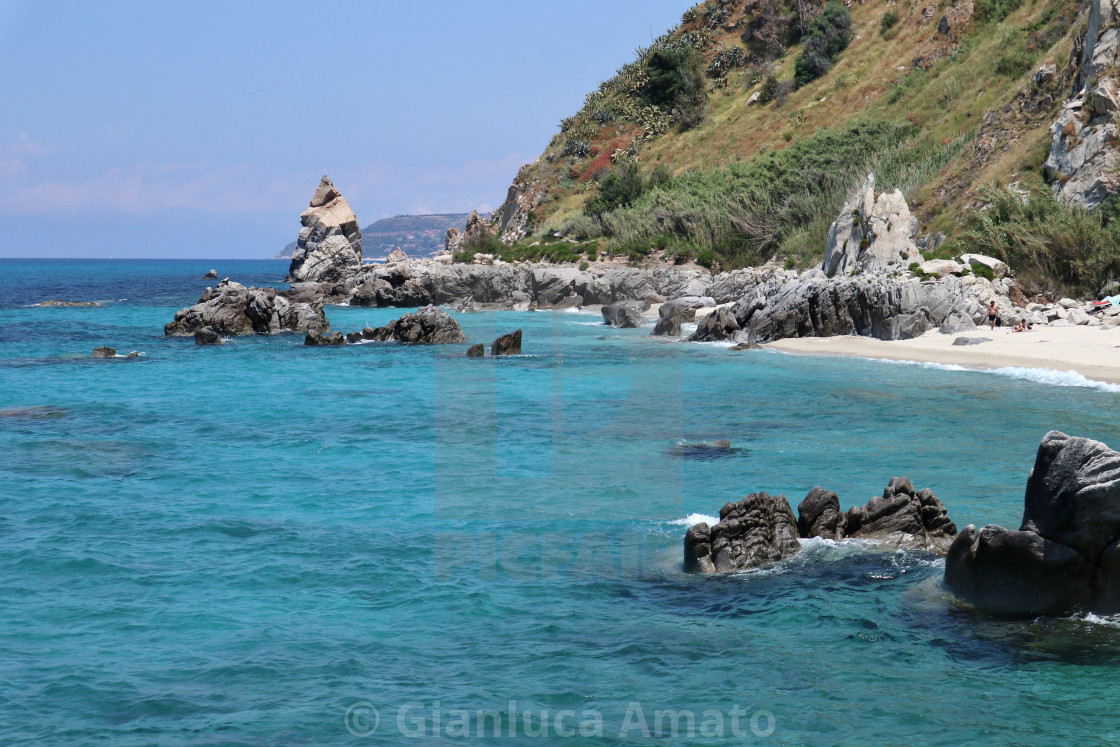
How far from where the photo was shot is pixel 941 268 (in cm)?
3331

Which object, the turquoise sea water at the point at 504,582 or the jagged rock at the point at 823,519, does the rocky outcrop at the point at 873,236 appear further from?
the jagged rock at the point at 823,519

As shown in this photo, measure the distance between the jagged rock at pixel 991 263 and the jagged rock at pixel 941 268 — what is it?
58 centimetres

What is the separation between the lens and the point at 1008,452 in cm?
1658

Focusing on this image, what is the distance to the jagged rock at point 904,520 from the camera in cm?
1142

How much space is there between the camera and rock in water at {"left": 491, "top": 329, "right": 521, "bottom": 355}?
113 feet

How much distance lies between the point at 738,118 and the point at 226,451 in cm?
6649

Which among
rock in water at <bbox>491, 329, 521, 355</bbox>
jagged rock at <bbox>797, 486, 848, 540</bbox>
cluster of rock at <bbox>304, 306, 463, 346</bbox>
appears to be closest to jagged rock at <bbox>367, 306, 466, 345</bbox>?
cluster of rock at <bbox>304, 306, 463, 346</bbox>

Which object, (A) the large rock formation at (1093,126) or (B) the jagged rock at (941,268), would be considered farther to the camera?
(A) the large rock formation at (1093,126)

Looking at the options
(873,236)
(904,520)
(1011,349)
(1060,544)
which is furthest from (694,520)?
(873,236)

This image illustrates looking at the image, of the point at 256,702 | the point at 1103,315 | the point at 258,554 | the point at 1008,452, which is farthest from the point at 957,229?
the point at 256,702

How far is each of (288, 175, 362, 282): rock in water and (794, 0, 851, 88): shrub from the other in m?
41.6

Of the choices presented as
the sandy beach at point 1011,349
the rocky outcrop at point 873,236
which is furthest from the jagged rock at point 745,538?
the rocky outcrop at point 873,236

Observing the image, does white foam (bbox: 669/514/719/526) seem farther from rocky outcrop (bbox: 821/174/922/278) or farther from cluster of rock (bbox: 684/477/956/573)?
rocky outcrop (bbox: 821/174/922/278)

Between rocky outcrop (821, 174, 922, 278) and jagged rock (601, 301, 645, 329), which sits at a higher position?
rocky outcrop (821, 174, 922, 278)
